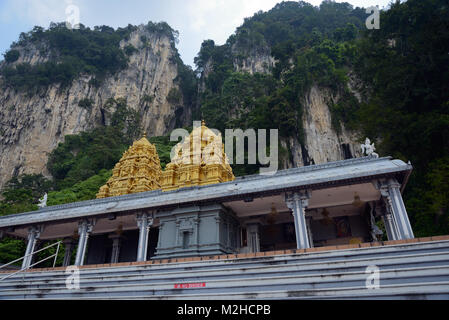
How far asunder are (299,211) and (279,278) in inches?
143

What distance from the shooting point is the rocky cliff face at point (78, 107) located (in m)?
58.6

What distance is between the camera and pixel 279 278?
36.0 feet

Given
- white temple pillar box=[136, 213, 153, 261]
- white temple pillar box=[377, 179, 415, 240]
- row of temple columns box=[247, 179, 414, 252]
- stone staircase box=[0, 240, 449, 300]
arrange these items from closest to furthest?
stone staircase box=[0, 240, 449, 300]
white temple pillar box=[377, 179, 415, 240]
row of temple columns box=[247, 179, 414, 252]
white temple pillar box=[136, 213, 153, 261]

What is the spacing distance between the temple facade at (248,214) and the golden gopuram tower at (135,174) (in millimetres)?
7225

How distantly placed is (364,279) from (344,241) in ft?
23.7

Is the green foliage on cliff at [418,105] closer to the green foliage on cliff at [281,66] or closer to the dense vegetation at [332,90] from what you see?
the dense vegetation at [332,90]

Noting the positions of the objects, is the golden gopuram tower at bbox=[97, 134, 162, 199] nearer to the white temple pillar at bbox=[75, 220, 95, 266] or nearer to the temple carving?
the temple carving

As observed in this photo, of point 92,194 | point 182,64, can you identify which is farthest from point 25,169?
point 182,64

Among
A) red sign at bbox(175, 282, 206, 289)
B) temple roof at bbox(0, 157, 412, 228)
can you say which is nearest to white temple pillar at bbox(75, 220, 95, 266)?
temple roof at bbox(0, 157, 412, 228)

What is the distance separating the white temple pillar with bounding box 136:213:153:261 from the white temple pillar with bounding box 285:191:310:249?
721cm

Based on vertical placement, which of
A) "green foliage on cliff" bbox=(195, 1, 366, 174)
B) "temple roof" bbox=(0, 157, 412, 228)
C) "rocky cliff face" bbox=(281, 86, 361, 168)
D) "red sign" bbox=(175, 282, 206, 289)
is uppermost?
"green foliage on cliff" bbox=(195, 1, 366, 174)

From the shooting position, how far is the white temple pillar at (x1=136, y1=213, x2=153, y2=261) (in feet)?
50.8

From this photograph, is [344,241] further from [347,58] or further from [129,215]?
[347,58]

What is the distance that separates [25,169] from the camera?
5666 centimetres
